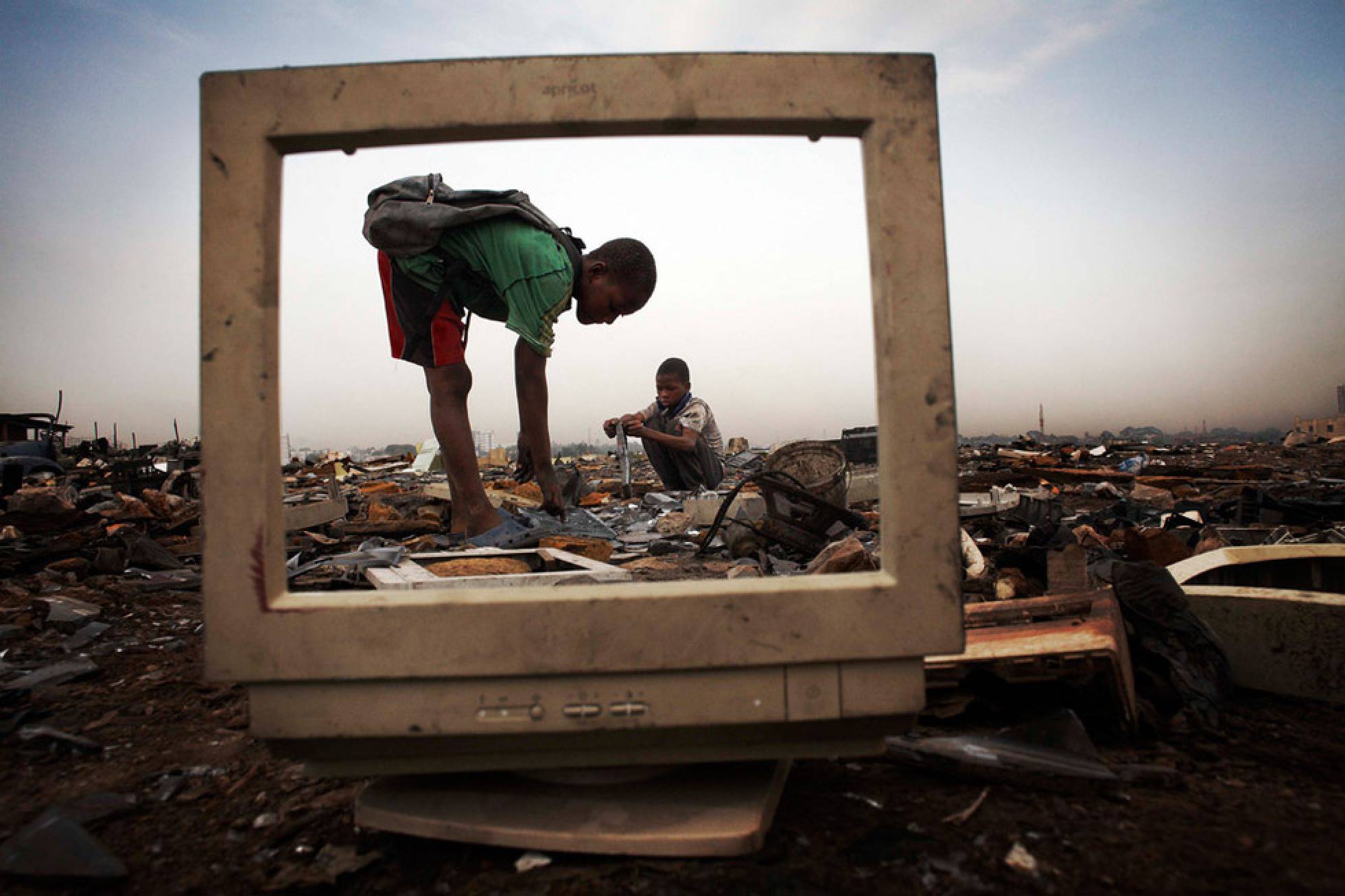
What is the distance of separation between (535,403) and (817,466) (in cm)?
176

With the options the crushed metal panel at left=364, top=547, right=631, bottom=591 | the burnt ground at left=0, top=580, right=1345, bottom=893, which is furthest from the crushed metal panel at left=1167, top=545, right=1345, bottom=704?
the crushed metal panel at left=364, top=547, right=631, bottom=591

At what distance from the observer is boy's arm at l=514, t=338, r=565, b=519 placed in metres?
2.63

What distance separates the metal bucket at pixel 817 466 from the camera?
12.0ft

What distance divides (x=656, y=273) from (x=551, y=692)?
2187 millimetres

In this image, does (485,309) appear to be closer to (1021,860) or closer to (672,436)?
(1021,860)

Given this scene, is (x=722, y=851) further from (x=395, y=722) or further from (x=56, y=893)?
(x=56, y=893)

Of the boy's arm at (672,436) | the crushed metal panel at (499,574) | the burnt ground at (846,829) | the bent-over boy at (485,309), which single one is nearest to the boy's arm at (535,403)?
the bent-over boy at (485,309)

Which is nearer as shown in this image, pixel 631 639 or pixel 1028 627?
pixel 631 639

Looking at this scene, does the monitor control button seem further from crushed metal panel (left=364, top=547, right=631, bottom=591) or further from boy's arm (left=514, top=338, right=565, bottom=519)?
boy's arm (left=514, top=338, right=565, bottom=519)

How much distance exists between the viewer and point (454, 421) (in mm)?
2832

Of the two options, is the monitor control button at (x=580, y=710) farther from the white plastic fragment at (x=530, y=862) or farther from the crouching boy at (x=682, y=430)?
the crouching boy at (x=682, y=430)

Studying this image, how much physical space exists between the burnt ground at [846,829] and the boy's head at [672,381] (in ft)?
14.3

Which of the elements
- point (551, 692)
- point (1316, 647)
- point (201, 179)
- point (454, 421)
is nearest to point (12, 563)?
Result: point (454, 421)

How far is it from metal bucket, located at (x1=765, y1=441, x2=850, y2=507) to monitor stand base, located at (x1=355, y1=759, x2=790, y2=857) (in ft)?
8.80
